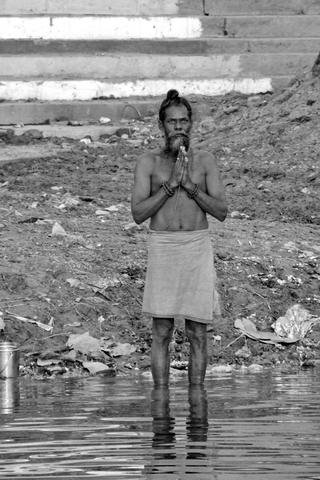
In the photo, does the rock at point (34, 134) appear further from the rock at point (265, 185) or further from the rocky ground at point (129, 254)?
the rock at point (265, 185)

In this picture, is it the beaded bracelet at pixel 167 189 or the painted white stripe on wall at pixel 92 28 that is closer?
the beaded bracelet at pixel 167 189

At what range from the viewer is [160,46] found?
1970 centimetres

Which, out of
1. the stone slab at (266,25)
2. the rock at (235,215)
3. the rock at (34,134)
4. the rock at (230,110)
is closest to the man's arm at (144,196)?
the rock at (235,215)

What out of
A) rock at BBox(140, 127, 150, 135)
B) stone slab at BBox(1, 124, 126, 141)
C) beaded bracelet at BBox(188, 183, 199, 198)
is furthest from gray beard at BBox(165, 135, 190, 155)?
rock at BBox(140, 127, 150, 135)

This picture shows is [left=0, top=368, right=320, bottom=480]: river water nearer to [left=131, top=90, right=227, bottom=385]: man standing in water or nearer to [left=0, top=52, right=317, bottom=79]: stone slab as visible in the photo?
[left=131, top=90, right=227, bottom=385]: man standing in water

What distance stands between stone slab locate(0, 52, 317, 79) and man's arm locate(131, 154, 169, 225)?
12.6 meters

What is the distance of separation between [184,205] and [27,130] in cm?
1085

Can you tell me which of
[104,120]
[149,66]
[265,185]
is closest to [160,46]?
[149,66]

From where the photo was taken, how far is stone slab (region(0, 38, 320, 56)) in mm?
19594

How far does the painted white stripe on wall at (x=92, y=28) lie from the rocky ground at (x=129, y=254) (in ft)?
13.1

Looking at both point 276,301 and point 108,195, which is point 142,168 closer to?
point 276,301

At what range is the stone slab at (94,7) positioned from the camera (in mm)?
20203

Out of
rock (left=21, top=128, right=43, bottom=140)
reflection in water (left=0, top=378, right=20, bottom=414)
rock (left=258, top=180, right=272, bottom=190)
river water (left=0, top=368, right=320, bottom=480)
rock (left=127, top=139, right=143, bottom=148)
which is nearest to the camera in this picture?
river water (left=0, top=368, right=320, bottom=480)

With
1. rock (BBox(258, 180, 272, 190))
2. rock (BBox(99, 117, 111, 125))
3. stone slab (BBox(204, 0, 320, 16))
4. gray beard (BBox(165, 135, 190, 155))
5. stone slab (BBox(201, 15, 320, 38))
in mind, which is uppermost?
stone slab (BBox(204, 0, 320, 16))
